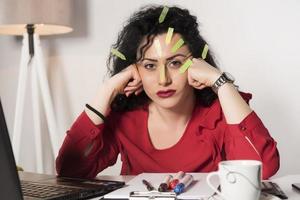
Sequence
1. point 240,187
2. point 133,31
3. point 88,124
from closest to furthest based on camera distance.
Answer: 1. point 240,187
2. point 88,124
3. point 133,31

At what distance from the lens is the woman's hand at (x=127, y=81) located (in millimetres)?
1352

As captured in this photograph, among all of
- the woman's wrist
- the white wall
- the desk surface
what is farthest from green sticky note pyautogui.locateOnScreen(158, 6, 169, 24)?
the white wall

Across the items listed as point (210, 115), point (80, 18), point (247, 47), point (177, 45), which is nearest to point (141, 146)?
point (210, 115)

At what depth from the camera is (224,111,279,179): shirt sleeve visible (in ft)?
3.74

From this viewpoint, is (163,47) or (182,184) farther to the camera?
(163,47)

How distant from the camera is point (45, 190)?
33.6 inches

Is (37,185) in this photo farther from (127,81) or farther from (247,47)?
(247,47)

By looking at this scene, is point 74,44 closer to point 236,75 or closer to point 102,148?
point 236,75

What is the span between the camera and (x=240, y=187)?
0.70 meters

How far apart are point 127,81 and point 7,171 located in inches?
35.1

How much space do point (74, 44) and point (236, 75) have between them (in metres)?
0.95

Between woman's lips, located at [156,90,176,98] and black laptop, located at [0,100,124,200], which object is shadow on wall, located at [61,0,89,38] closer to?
woman's lips, located at [156,90,176,98]

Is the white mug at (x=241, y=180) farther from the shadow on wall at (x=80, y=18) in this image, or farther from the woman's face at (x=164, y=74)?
the shadow on wall at (x=80, y=18)

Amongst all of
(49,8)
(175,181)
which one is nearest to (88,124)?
(175,181)
